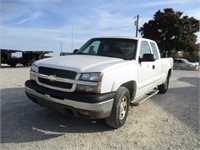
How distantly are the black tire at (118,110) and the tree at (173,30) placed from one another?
25121mm

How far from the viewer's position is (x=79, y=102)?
11.5ft

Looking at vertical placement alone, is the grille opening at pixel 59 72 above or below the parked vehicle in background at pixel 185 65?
above

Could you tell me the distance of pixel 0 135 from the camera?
3.64 meters

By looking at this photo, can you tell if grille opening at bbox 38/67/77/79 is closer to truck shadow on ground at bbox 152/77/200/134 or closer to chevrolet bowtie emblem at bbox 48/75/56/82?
chevrolet bowtie emblem at bbox 48/75/56/82

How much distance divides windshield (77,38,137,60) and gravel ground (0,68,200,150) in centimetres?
148

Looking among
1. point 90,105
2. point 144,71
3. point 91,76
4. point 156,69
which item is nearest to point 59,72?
point 91,76

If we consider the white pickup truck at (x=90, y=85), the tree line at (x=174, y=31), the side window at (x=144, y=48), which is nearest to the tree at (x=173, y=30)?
the tree line at (x=174, y=31)

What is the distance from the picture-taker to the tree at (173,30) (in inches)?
1075

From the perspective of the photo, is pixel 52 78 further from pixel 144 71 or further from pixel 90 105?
pixel 144 71

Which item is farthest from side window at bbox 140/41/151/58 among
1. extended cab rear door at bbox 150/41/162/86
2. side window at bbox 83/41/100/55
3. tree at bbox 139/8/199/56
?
tree at bbox 139/8/199/56

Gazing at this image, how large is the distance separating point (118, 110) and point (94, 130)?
1.97 ft

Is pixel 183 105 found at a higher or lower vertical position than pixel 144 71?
lower

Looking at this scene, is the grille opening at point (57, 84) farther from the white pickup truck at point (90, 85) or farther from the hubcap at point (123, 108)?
the hubcap at point (123, 108)

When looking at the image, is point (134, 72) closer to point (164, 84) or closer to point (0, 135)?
point (0, 135)
